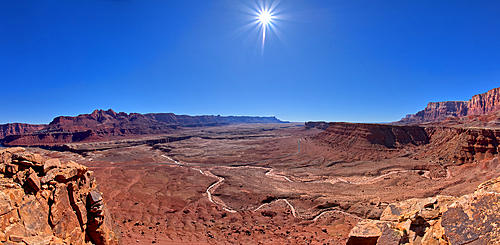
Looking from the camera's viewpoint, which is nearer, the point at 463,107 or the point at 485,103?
the point at 485,103

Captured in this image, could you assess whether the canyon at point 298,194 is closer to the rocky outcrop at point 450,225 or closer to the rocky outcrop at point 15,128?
the rocky outcrop at point 450,225

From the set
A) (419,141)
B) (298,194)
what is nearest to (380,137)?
(419,141)

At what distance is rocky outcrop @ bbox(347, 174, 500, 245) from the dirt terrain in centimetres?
791

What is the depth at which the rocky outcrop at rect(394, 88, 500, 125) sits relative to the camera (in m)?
110

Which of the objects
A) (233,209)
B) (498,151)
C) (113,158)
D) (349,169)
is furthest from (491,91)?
(113,158)

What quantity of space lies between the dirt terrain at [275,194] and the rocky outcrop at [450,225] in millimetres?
7909

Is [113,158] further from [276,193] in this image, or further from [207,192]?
[276,193]

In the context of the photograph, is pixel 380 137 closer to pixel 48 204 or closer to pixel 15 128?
pixel 48 204

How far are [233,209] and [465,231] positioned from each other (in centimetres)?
2130

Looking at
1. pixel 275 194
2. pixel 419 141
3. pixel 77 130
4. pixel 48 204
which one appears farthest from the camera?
pixel 77 130

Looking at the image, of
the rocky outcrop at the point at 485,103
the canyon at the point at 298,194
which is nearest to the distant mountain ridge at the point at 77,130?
the canyon at the point at 298,194

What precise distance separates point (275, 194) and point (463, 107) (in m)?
197

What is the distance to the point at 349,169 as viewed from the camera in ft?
126

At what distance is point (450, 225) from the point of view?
5289mm
